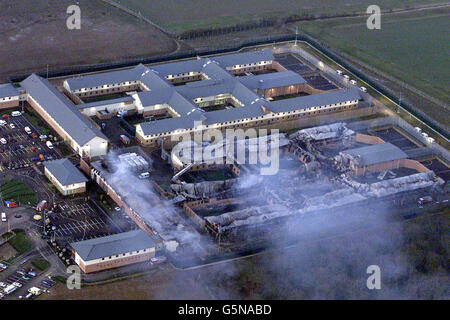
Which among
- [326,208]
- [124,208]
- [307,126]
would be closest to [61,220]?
[124,208]

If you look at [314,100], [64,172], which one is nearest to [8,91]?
[64,172]

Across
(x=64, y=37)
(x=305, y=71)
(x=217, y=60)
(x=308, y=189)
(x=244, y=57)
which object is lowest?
(x=308, y=189)

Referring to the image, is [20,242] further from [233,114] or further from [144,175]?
[233,114]

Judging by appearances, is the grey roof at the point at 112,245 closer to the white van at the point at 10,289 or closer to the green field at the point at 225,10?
the white van at the point at 10,289

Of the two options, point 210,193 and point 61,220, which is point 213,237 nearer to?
point 210,193

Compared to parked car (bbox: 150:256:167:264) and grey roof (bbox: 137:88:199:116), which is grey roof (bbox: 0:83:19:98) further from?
parked car (bbox: 150:256:167:264)

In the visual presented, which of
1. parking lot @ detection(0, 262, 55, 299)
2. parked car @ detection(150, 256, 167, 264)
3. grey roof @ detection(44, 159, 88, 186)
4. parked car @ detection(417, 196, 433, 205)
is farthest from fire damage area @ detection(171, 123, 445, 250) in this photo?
parking lot @ detection(0, 262, 55, 299)
